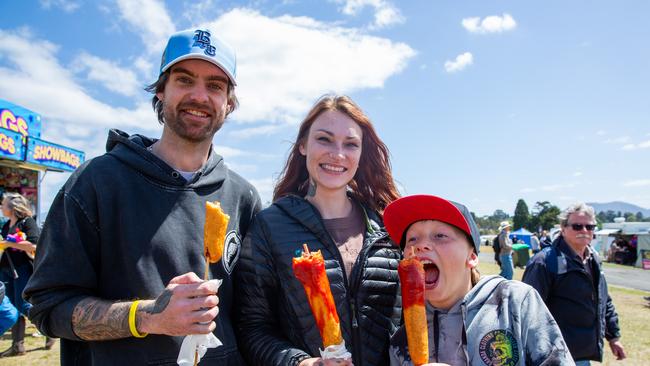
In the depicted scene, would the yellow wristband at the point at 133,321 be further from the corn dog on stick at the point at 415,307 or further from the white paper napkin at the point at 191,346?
the corn dog on stick at the point at 415,307

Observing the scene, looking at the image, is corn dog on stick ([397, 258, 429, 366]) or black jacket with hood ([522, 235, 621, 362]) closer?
corn dog on stick ([397, 258, 429, 366])

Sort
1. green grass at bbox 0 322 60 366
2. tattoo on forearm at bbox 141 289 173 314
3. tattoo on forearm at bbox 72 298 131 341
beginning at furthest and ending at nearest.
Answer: green grass at bbox 0 322 60 366
tattoo on forearm at bbox 72 298 131 341
tattoo on forearm at bbox 141 289 173 314

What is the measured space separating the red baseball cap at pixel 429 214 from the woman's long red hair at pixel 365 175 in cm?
57

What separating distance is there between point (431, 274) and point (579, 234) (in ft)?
14.1

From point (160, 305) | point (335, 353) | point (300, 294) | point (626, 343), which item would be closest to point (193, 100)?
point (160, 305)

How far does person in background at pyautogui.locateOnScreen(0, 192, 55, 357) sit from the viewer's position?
7660 millimetres

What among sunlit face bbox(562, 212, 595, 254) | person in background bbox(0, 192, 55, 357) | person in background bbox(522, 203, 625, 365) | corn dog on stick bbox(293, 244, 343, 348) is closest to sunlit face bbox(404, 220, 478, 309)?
corn dog on stick bbox(293, 244, 343, 348)

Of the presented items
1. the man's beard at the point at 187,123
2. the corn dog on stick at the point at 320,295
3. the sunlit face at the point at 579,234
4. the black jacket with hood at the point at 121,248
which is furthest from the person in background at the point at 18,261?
the sunlit face at the point at 579,234

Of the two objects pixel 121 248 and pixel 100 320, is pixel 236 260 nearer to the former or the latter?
pixel 121 248

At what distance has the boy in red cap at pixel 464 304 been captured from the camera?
2.21 m

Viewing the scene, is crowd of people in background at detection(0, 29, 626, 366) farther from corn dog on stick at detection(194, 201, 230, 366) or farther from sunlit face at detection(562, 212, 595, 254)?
sunlit face at detection(562, 212, 595, 254)

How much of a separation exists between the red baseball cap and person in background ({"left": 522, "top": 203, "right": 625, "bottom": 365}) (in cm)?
360

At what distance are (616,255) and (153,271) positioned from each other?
4648cm

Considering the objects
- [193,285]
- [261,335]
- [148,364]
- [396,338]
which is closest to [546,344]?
[396,338]
